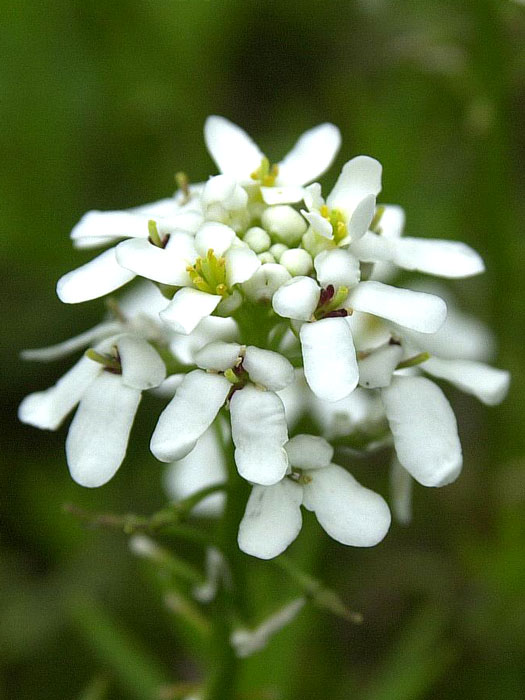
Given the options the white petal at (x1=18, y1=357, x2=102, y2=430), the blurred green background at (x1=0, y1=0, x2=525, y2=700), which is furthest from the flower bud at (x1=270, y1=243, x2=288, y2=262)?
the blurred green background at (x1=0, y1=0, x2=525, y2=700)

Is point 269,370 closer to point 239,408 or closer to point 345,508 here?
point 239,408

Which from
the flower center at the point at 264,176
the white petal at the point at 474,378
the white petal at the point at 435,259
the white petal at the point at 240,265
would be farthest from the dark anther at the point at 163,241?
the white petal at the point at 474,378

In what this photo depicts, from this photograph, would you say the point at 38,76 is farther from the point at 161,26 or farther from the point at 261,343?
the point at 261,343

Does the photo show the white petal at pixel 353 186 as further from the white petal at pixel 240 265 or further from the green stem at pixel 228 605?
the green stem at pixel 228 605

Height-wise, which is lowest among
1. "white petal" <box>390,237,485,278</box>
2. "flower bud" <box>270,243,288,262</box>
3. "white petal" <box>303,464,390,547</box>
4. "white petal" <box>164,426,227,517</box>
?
"white petal" <box>164,426,227,517</box>

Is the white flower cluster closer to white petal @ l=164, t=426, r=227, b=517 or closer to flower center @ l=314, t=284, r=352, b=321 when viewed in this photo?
flower center @ l=314, t=284, r=352, b=321

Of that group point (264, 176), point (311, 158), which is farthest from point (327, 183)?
point (264, 176)
